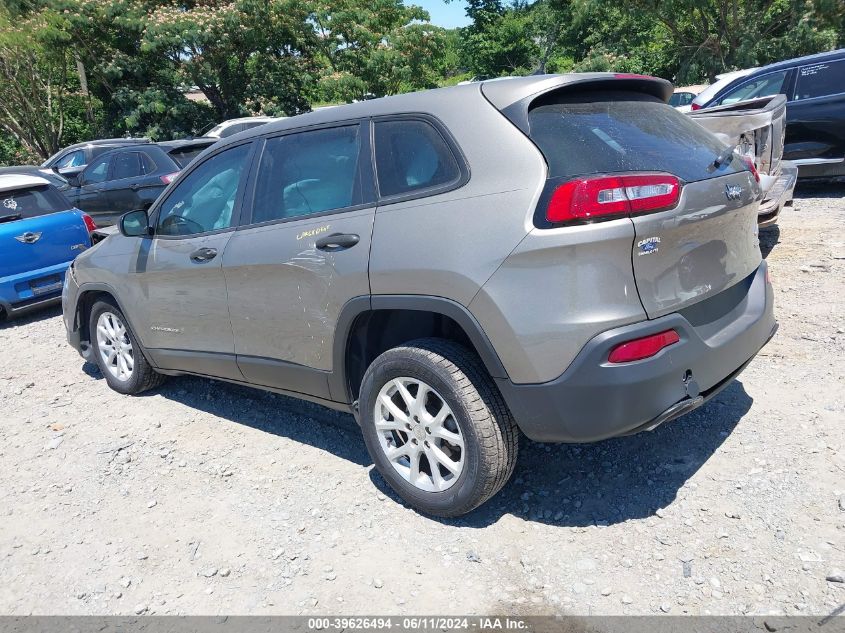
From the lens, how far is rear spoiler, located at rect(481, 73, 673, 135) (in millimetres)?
2828

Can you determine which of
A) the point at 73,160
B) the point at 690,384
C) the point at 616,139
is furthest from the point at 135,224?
the point at 73,160

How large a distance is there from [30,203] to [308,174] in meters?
5.37

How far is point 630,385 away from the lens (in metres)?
2.57

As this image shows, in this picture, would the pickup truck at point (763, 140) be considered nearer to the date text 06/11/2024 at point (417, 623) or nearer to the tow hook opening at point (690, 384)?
the tow hook opening at point (690, 384)

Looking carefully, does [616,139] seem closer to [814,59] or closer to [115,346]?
[115,346]

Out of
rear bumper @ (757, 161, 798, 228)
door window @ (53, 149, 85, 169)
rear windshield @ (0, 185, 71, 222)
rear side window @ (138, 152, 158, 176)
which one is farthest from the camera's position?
door window @ (53, 149, 85, 169)

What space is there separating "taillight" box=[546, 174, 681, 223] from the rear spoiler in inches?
15.1

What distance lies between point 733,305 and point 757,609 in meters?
1.26

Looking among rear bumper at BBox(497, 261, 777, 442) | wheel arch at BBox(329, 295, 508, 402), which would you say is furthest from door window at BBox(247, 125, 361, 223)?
rear bumper at BBox(497, 261, 777, 442)

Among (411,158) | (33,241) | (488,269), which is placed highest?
(411,158)

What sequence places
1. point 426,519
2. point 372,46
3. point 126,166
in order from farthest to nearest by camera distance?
point 372,46 → point 126,166 → point 426,519

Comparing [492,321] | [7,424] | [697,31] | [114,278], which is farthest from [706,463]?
[697,31]

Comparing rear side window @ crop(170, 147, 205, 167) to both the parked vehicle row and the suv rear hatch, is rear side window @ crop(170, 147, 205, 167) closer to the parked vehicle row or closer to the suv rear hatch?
the parked vehicle row

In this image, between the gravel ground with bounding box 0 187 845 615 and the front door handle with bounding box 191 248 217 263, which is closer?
the gravel ground with bounding box 0 187 845 615
